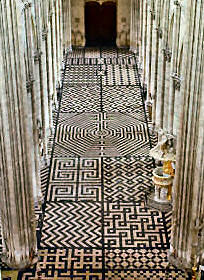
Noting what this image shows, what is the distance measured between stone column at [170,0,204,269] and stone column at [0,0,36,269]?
193 cm

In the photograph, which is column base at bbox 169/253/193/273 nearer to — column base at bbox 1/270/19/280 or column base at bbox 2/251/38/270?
column base at bbox 2/251/38/270

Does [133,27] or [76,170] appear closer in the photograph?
[76,170]

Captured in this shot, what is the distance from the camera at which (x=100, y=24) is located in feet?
57.1

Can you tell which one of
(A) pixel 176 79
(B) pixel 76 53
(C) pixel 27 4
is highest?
(C) pixel 27 4

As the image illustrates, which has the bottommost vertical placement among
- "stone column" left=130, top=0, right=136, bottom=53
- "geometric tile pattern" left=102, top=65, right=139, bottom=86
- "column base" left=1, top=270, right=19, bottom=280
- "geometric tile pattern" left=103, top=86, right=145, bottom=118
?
"column base" left=1, top=270, right=19, bottom=280

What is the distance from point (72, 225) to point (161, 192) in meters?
1.56

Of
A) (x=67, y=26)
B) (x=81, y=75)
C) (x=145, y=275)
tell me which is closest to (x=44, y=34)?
(x=81, y=75)

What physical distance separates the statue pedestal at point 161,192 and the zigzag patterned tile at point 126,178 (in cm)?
29

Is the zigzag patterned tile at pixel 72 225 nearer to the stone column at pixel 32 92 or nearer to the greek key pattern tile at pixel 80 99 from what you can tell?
the stone column at pixel 32 92

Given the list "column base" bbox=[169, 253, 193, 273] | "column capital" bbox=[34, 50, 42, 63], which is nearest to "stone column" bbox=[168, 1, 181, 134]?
"column capital" bbox=[34, 50, 42, 63]

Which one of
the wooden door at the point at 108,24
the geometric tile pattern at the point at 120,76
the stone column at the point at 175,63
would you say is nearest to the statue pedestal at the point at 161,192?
the stone column at the point at 175,63

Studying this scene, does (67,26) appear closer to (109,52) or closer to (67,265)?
(109,52)

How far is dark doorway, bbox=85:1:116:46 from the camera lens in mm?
17172

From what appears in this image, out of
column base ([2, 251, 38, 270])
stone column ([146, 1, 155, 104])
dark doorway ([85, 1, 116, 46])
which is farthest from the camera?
dark doorway ([85, 1, 116, 46])
